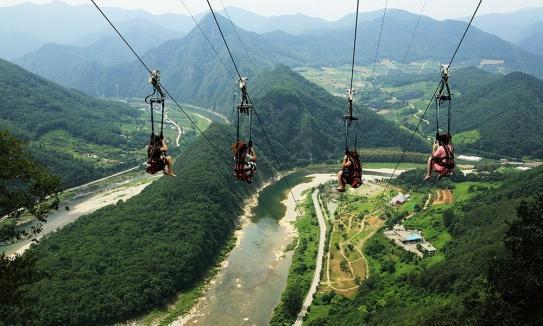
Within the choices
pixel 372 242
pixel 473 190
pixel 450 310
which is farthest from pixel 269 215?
pixel 450 310

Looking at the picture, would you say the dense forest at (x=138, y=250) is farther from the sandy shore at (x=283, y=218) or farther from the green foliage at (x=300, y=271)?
the green foliage at (x=300, y=271)

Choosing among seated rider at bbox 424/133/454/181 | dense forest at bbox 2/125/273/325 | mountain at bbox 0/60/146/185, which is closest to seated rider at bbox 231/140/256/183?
seated rider at bbox 424/133/454/181

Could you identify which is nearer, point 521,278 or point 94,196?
point 521,278

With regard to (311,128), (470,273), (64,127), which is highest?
(64,127)

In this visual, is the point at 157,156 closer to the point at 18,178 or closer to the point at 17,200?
the point at 18,178

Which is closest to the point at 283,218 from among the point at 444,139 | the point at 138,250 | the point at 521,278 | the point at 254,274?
the point at 254,274

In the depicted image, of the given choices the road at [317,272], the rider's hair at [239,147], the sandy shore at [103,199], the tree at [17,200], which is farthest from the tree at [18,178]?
the sandy shore at [103,199]

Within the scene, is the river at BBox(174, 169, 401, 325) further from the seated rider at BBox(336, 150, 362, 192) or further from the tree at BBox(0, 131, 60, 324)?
the seated rider at BBox(336, 150, 362, 192)
